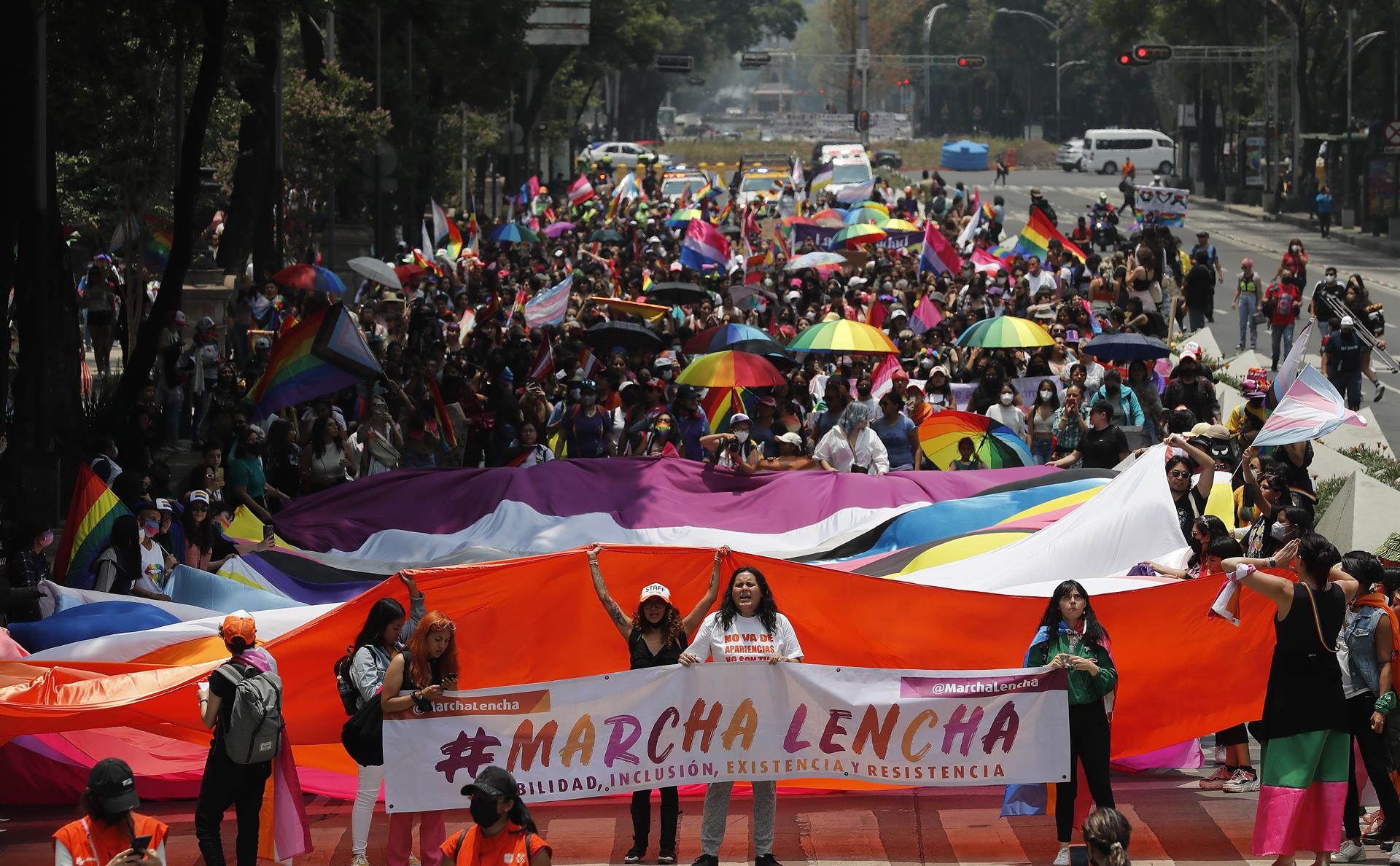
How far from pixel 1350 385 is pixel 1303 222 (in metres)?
36.8

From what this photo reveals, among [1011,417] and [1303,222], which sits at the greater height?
[1303,222]

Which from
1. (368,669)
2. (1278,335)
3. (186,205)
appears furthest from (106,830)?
(1278,335)

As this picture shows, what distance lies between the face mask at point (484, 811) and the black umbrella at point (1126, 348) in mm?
11639

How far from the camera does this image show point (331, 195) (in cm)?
3297

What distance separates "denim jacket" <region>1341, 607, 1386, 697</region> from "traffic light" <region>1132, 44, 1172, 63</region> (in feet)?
180

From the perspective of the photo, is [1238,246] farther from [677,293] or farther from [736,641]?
[736,641]

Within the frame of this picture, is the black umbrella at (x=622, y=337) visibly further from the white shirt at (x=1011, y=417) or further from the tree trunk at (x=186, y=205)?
the white shirt at (x=1011, y=417)

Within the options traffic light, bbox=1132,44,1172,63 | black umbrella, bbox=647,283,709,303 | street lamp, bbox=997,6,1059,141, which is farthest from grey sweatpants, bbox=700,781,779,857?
street lamp, bbox=997,6,1059,141

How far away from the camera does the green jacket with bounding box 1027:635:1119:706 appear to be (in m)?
8.68

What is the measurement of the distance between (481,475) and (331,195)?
19.3 meters

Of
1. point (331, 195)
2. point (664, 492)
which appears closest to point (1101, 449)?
point (664, 492)

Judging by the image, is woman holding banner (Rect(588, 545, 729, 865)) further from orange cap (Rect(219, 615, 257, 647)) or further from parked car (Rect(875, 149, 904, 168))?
parked car (Rect(875, 149, 904, 168))

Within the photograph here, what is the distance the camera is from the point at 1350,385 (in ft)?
71.1

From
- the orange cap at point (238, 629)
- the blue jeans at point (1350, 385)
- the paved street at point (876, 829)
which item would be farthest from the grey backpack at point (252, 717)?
the blue jeans at point (1350, 385)
